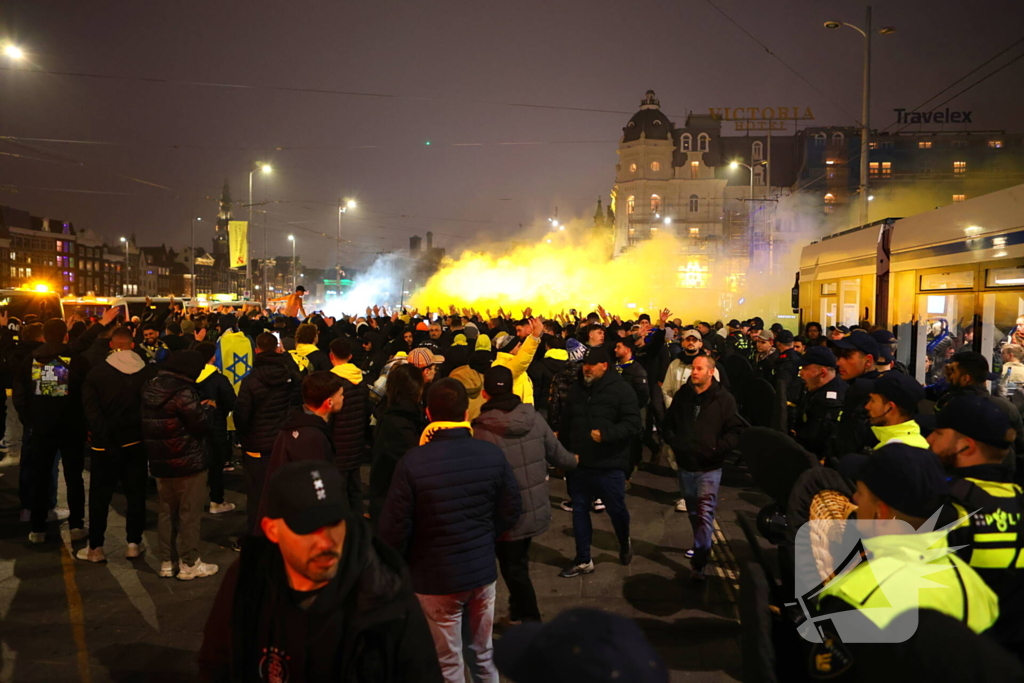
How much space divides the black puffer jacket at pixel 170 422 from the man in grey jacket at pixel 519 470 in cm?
257

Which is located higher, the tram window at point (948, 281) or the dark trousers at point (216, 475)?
the tram window at point (948, 281)

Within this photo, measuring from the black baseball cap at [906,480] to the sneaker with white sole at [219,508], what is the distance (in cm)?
730

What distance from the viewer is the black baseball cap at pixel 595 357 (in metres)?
6.21

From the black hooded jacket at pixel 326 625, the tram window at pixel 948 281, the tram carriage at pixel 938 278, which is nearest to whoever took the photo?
the black hooded jacket at pixel 326 625

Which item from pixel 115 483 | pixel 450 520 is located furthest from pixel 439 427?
pixel 115 483

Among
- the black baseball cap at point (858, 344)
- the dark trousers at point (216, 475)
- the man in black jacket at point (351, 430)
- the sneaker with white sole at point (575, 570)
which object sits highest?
the black baseball cap at point (858, 344)

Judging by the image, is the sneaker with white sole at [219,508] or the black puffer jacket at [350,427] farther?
the sneaker with white sole at [219,508]

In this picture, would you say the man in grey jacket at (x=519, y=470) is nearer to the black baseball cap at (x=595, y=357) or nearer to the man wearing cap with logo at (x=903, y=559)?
the black baseball cap at (x=595, y=357)

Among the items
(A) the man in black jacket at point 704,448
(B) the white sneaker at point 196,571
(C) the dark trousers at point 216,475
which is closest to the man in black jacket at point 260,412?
(B) the white sneaker at point 196,571

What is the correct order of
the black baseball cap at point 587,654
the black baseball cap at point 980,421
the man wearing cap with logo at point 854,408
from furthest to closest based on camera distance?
the man wearing cap with logo at point 854,408, the black baseball cap at point 980,421, the black baseball cap at point 587,654

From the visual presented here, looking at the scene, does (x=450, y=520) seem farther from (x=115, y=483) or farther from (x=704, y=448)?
(x=115, y=483)

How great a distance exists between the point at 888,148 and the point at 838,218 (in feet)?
34.8

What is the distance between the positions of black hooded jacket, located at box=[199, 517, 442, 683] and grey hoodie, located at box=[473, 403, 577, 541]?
2557 mm

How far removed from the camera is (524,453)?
→ 4797mm
